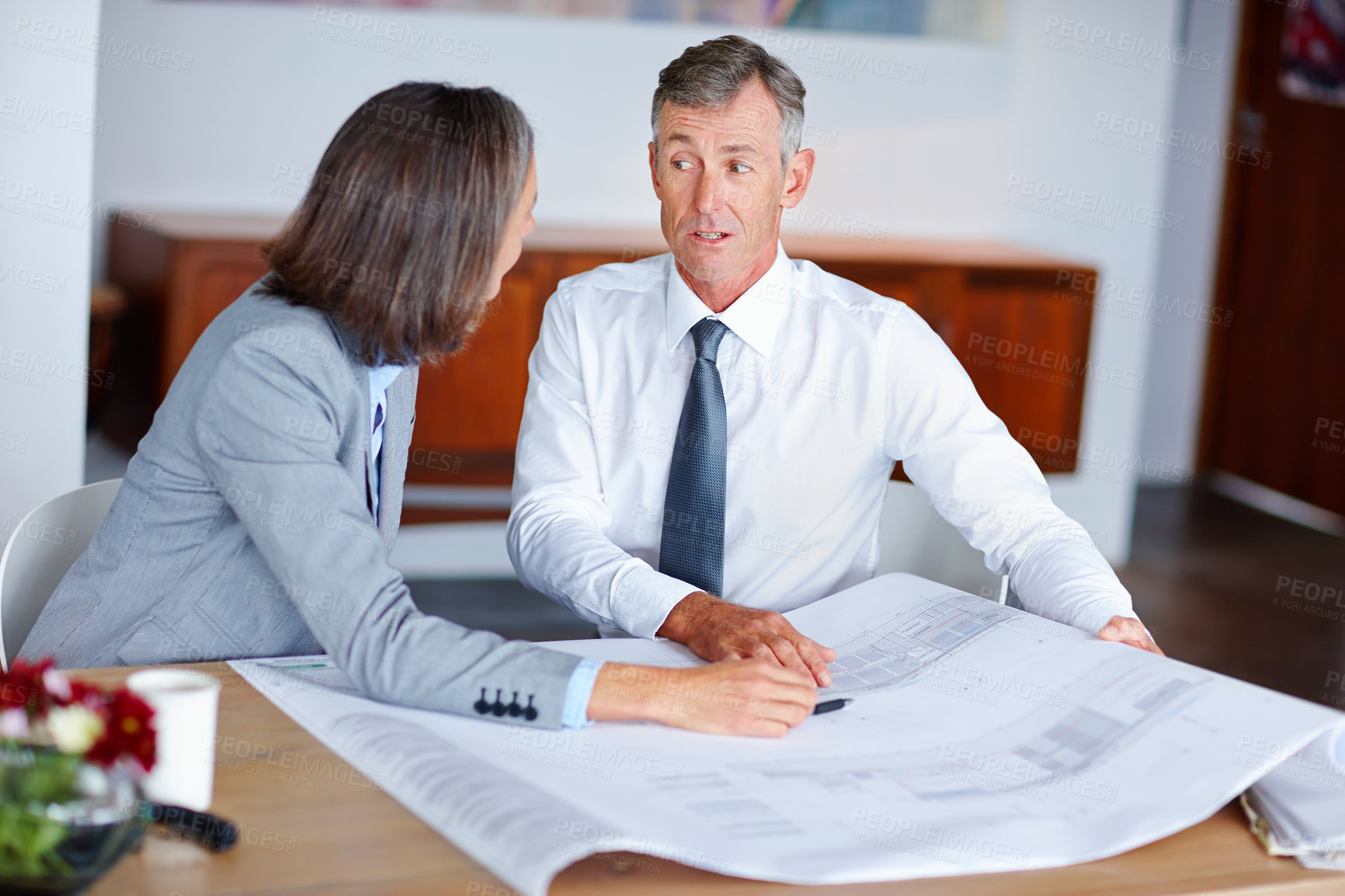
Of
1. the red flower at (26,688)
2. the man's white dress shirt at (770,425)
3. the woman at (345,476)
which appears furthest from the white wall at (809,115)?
the red flower at (26,688)

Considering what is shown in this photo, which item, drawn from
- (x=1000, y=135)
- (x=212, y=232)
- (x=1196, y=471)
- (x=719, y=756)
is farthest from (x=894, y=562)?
(x=1196, y=471)

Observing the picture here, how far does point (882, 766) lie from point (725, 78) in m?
1.11

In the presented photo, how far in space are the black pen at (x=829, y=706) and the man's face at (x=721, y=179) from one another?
2.71ft

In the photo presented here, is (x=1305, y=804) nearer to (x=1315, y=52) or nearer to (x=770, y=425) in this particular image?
(x=770, y=425)

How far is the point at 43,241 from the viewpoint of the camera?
2678 mm

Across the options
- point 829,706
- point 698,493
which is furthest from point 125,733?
point 698,493

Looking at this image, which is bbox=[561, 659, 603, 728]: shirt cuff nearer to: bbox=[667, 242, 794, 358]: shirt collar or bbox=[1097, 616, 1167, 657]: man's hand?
bbox=[1097, 616, 1167, 657]: man's hand

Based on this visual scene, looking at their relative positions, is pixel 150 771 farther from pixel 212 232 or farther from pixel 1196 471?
pixel 1196 471

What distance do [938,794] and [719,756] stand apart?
20cm

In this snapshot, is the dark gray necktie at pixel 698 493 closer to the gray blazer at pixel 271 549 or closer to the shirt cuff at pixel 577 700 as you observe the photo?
the gray blazer at pixel 271 549

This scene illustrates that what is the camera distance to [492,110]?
151 cm

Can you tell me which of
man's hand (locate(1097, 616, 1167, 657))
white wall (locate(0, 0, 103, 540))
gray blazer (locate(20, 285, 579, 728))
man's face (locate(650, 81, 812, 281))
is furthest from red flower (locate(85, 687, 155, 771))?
white wall (locate(0, 0, 103, 540))

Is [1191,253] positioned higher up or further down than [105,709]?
higher up

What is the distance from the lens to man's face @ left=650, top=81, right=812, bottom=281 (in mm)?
2035
